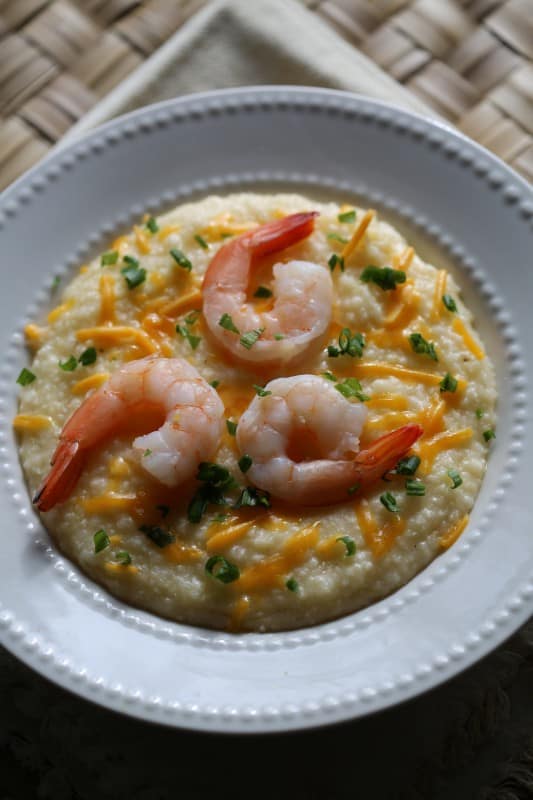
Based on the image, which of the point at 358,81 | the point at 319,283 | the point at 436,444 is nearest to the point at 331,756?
the point at 436,444

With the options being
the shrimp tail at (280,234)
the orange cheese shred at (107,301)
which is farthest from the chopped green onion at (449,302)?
the orange cheese shred at (107,301)

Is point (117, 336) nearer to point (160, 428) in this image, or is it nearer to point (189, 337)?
point (189, 337)

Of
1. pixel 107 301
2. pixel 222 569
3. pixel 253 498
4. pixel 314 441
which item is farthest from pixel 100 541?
pixel 107 301

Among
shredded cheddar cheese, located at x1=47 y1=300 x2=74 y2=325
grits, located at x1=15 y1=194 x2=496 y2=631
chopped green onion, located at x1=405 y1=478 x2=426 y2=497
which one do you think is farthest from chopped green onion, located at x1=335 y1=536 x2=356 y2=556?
shredded cheddar cheese, located at x1=47 y1=300 x2=74 y2=325

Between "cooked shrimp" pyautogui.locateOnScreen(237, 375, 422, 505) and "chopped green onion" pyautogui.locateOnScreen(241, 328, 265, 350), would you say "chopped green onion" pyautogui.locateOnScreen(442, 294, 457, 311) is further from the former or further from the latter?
"chopped green onion" pyautogui.locateOnScreen(241, 328, 265, 350)

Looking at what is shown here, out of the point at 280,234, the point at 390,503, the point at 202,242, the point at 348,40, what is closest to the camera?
the point at 390,503

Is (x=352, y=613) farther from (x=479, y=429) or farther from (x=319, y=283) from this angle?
(x=319, y=283)

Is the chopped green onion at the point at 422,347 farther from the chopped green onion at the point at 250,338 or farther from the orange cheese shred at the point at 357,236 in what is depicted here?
the chopped green onion at the point at 250,338
